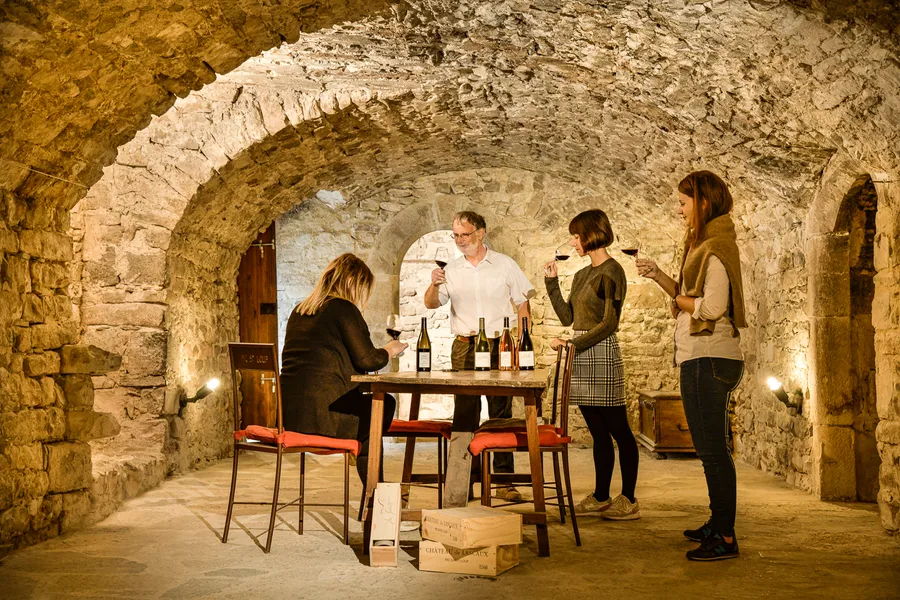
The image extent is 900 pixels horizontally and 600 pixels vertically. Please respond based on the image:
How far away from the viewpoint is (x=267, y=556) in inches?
139

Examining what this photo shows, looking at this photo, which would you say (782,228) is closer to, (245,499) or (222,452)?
(245,499)

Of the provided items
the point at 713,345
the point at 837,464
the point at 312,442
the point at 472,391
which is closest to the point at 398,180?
the point at 837,464

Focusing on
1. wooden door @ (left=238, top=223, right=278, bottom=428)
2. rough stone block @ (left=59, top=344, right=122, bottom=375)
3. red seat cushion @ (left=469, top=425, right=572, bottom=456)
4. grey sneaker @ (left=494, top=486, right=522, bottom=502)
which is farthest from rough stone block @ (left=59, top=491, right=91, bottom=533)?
wooden door @ (left=238, top=223, right=278, bottom=428)

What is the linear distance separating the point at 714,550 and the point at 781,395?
8.30 feet

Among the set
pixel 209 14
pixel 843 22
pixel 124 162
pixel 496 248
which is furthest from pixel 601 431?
pixel 496 248

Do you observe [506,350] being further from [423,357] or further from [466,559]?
[466,559]

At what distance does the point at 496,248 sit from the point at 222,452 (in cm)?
317

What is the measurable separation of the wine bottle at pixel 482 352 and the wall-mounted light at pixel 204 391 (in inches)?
109

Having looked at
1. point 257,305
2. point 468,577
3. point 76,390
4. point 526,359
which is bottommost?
point 468,577

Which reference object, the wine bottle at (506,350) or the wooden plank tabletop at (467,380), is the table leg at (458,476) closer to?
the wooden plank tabletop at (467,380)

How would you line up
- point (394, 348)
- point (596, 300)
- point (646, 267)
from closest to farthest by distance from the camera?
point (646, 267) < point (394, 348) < point (596, 300)

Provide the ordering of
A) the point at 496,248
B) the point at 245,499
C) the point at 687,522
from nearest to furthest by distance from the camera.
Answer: the point at 687,522 → the point at 245,499 → the point at 496,248

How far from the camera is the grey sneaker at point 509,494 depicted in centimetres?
471

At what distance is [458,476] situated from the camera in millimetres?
3580
